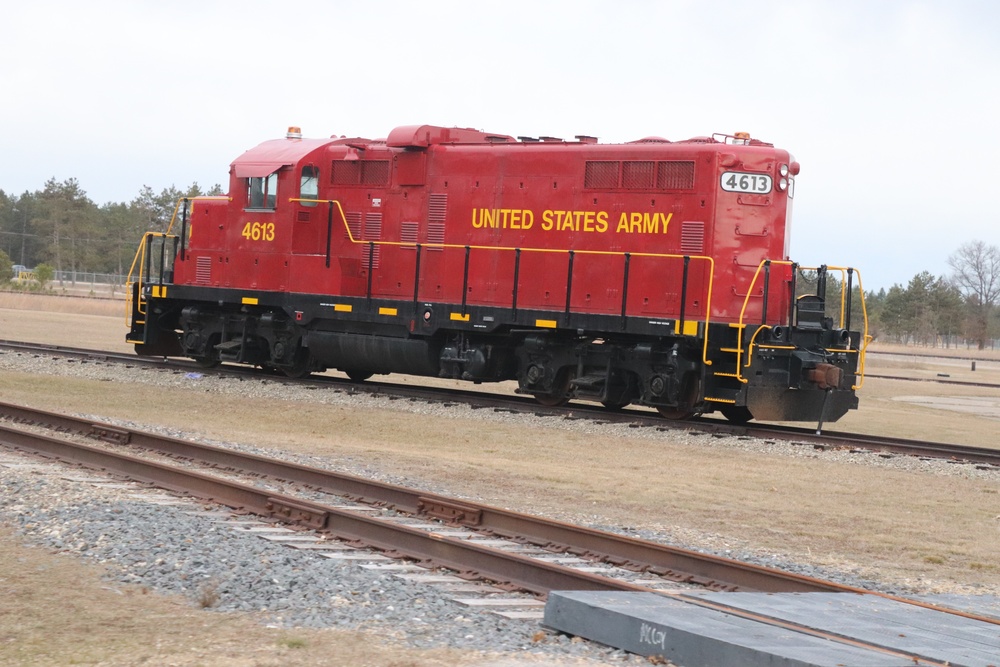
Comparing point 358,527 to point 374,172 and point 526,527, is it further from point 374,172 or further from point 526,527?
point 374,172

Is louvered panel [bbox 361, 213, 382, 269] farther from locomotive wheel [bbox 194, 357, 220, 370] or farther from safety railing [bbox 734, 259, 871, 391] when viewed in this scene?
safety railing [bbox 734, 259, 871, 391]

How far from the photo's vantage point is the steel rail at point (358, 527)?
23.7 feet

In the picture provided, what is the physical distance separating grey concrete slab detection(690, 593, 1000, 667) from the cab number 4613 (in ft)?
51.1

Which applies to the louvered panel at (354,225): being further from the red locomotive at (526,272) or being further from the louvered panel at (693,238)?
the louvered panel at (693,238)

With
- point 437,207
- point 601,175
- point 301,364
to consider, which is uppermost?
point 601,175

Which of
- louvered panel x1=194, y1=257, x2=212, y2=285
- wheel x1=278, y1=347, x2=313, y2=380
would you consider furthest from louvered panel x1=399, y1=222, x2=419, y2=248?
louvered panel x1=194, y1=257, x2=212, y2=285

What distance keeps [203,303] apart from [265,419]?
6.59 m

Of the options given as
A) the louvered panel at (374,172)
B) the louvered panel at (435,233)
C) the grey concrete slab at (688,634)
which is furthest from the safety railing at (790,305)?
the grey concrete slab at (688,634)

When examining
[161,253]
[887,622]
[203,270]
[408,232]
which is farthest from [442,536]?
[161,253]

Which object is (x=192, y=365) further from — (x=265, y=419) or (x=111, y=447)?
(x=111, y=447)

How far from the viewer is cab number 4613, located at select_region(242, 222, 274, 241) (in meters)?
21.1

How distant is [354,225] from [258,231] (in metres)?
2.11

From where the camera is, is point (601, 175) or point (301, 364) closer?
point (601, 175)

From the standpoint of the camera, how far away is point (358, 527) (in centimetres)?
853
